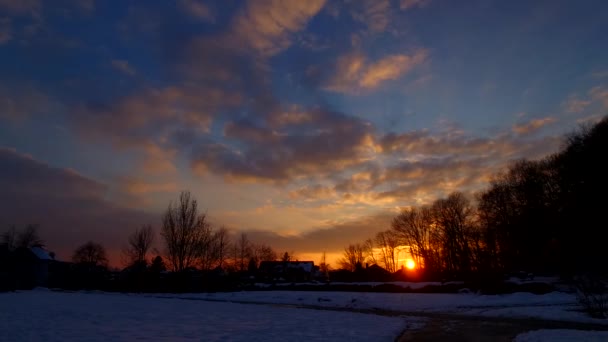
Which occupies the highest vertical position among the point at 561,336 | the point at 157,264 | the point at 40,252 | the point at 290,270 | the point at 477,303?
the point at 40,252

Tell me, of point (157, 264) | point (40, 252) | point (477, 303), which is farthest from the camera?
point (40, 252)

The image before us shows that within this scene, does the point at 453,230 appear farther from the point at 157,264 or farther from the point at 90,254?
the point at 90,254

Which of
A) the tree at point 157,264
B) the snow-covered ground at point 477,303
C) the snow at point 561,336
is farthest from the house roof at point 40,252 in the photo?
the snow at point 561,336

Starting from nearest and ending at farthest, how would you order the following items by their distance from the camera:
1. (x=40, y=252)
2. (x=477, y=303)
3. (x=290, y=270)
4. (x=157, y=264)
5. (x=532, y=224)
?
(x=477, y=303)
(x=532, y=224)
(x=157, y=264)
(x=40, y=252)
(x=290, y=270)

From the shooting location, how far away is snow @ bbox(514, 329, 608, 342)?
11445mm

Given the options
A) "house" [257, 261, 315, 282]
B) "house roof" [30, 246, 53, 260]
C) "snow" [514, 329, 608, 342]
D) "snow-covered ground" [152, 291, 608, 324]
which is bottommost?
"snow-covered ground" [152, 291, 608, 324]

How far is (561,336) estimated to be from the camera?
1210 cm

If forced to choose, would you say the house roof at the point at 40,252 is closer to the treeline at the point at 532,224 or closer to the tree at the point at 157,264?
the tree at the point at 157,264

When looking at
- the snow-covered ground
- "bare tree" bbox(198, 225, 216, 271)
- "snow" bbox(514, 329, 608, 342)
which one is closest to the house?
"bare tree" bbox(198, 225, 216, 271)

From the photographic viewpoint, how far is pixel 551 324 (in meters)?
16.1

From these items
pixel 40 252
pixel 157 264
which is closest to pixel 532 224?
pixel 157 264

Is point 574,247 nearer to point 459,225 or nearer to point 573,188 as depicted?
point 573,188

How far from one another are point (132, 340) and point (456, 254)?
7150cm

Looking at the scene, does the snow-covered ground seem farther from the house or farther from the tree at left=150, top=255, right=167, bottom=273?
the house
